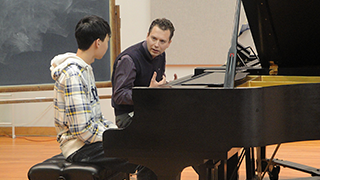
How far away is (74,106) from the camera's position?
5.79ft

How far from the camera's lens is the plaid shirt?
1.77 meters

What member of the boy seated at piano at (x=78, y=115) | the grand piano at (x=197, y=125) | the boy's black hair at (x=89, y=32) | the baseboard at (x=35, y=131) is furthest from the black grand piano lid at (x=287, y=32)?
the baseboard at (x=35, y=131)

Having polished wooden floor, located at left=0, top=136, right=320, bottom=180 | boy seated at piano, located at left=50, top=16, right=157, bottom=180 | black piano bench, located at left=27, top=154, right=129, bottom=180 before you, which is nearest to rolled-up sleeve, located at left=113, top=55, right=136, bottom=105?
boy seated at piano, located at left=50, top=16, right=157, bottom=180

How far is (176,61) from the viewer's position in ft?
15.3

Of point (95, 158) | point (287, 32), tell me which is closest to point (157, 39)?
point (287, 32)

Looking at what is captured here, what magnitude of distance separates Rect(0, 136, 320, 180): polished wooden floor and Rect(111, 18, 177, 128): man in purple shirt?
3.04 feet

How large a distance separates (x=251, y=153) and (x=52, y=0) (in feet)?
8.18

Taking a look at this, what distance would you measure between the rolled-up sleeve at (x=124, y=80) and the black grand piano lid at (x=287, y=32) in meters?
0.82

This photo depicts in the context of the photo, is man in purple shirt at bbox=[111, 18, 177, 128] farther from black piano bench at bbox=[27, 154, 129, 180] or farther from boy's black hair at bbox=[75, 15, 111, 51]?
black piano bench at bbox=[27, 154, 129, 180]

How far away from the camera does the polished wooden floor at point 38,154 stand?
10.0ft

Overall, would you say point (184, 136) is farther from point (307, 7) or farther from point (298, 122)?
point (307, 7)
